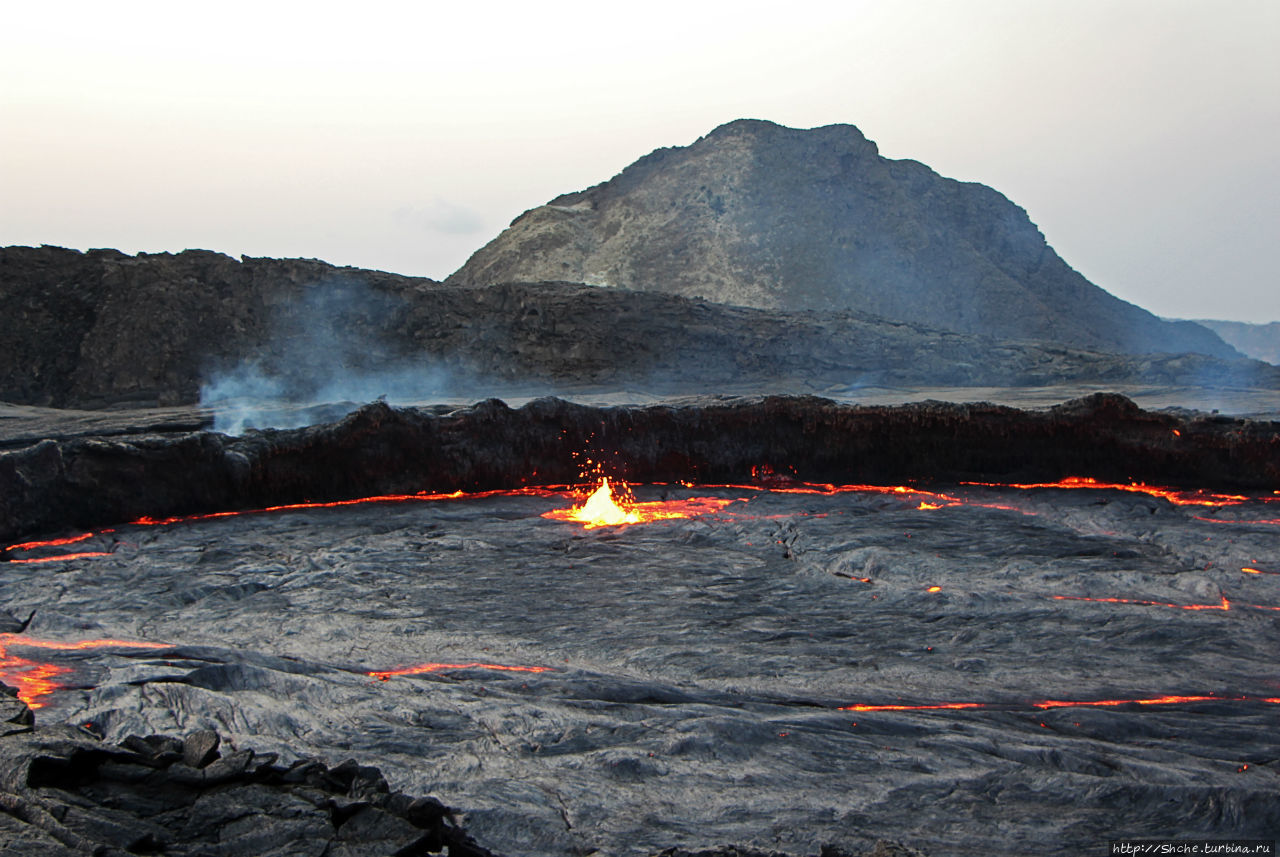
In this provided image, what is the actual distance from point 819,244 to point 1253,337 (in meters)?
54.0

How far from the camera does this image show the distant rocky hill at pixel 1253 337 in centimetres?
6812

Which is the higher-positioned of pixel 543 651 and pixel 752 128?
pixel 752 128

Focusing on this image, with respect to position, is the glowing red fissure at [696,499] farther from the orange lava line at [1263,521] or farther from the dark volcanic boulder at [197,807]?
the dark volcanic boulder at [197,807]

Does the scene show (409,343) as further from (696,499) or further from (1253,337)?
(1253,337)

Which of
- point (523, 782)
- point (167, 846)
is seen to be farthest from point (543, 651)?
point (167, 846)

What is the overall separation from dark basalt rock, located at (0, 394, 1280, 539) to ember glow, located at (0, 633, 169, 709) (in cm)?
407

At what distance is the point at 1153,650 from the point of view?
6762 mm

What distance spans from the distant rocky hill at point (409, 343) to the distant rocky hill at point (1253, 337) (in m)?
53.5

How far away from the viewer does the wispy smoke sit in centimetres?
2002

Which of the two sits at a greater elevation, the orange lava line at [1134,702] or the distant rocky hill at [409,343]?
the distant rocky hill at [409,343]

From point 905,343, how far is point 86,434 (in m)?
17.9

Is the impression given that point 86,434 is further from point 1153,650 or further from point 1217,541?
point 1217,541

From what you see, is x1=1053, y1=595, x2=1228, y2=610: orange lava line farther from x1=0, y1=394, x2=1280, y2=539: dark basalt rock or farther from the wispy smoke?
the wispy smoke

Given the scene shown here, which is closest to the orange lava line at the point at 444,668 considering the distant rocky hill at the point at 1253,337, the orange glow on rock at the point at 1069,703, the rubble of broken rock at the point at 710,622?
the rubble of broken rock at the point at 710,622
